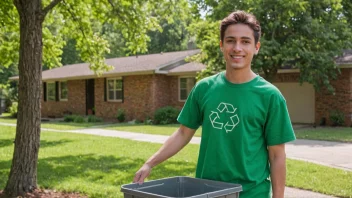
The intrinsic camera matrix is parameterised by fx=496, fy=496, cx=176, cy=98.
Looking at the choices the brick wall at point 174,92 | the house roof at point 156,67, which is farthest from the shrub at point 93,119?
the brick wall at point 174,92

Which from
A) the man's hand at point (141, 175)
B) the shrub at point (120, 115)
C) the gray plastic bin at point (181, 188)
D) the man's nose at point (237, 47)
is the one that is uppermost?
the man's nose at point (237, 47)

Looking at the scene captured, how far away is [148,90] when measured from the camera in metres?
27.2

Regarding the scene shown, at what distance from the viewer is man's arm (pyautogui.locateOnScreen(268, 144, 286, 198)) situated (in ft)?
9.32

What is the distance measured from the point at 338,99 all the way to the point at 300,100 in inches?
80.9

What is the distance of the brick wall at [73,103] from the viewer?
105 ft

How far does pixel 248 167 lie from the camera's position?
9.23ft

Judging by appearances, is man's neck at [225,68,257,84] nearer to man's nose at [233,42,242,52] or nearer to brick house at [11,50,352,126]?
man's nose at [233,42,242,52]

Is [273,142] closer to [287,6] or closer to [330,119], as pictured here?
[287,6]

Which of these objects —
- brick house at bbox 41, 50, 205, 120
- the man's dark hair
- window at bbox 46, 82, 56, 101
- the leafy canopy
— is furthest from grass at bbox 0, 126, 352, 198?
window at bbox 46, 82, 56, 101

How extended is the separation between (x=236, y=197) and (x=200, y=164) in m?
0.44

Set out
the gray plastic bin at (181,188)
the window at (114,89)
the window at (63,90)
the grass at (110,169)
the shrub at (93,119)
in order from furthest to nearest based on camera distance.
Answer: the window at (63,90), the window at (114,89), the shrub at (93,119), the grass at (110,169), the gray plastic bin at (181,188)

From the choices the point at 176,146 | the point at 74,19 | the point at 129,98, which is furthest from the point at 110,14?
the point at 129,98

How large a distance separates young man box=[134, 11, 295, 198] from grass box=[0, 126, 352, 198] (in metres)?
4.85

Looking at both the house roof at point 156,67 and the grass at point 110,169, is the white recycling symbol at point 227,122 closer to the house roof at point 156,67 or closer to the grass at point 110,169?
the grass at point 110,169
